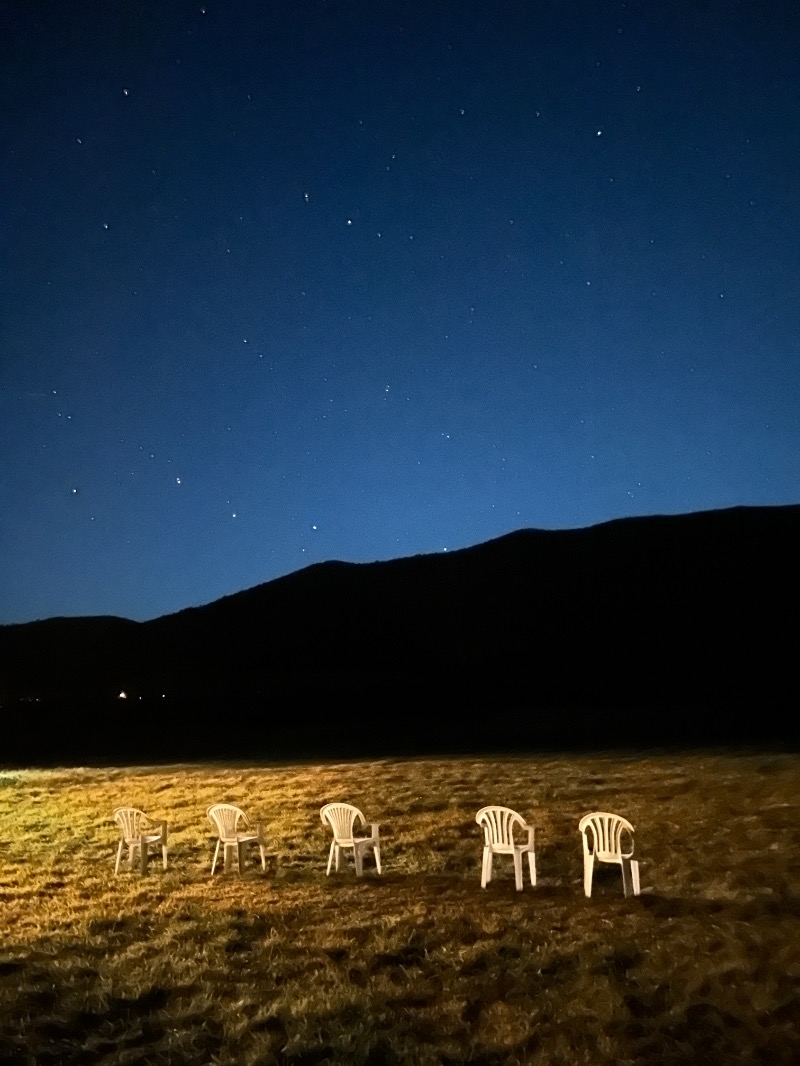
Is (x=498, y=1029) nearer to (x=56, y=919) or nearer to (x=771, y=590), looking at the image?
(x=56, y=919)

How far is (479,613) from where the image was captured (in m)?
68.7

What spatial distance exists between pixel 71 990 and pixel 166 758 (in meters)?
20.9

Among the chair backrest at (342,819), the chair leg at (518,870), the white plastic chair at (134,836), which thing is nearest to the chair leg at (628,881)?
the chair leg at (518,870)

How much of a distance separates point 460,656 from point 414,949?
53.0 meters

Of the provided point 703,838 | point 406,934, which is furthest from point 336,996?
point 703,838

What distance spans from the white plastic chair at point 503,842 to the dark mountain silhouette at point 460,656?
1592 centimetres

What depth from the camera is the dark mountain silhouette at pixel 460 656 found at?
3144cm

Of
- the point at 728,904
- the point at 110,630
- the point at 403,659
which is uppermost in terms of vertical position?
the point at 110,630

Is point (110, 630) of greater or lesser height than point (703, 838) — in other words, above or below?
above

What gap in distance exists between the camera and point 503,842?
363 inches

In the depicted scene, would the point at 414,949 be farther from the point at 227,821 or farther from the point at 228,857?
the point at 228,857

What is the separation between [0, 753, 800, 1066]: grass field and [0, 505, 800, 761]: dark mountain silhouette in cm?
1431

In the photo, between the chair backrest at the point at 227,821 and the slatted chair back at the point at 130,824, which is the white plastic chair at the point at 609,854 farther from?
the slatted chair back at the point at 130,824

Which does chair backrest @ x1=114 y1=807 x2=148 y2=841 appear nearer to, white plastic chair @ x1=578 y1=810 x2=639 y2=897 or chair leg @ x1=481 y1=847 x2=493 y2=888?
chair leg @ x1=481 y1=847 x2=493 y2=888
